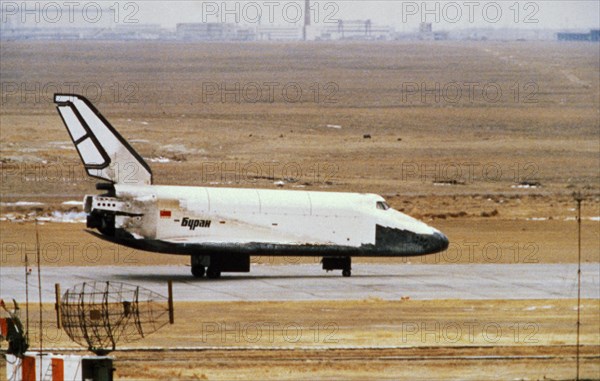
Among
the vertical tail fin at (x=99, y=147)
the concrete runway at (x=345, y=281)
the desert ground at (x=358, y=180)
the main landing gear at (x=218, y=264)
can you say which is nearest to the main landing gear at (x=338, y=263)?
the concrete runway at (x=345, y=281)

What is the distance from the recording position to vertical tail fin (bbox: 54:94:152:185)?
181ft

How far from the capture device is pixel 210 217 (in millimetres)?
54812

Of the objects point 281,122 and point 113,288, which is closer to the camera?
Result: point 113,288

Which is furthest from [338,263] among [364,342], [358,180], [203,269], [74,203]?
[358,180]

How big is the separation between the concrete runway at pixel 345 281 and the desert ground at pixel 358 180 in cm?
185

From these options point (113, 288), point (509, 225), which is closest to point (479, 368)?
point (113, 288)

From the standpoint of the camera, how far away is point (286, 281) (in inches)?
2185

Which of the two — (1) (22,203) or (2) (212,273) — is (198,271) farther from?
(1) (22,203)

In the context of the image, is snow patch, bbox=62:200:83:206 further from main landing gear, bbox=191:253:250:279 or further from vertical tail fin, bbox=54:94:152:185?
main landing gear, bbox=191:253:250:279

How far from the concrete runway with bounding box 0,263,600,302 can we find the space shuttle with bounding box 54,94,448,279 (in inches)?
44.8

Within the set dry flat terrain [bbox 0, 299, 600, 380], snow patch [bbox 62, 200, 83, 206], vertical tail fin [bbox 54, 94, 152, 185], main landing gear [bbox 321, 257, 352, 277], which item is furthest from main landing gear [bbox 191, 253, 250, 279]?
snow patch [bbox 62, 200, 83, 206]

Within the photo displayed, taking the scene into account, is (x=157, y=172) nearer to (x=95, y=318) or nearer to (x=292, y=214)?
(x=292, y=214)

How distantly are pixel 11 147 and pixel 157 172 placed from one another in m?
14.3

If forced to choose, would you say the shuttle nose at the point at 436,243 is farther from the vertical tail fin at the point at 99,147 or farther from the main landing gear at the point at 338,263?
the vertical tail fin at the point at 99,147
